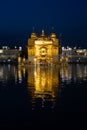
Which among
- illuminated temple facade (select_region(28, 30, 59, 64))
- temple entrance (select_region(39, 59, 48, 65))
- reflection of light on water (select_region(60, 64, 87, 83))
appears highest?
illuminated temple facade (select_region(28, 30, 59, 64))

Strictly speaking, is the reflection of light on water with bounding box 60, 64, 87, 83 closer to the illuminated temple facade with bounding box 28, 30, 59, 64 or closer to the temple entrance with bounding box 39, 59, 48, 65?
the temple entrance with bounding box 39, 59, 48, 65

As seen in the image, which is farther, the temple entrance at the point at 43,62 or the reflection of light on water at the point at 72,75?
the temple entrance at the point at 43,62

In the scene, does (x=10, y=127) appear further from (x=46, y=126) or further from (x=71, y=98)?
(x=71, y=98)

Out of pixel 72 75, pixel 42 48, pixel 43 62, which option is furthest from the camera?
pixel 42 48

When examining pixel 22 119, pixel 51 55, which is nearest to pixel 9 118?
pixel 22 119

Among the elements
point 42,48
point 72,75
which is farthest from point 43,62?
point 72,75

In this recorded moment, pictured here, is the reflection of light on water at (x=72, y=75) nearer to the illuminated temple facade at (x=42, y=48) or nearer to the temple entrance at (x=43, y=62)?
the temple entrance at (x=43, y=62)

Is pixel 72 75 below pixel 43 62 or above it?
below

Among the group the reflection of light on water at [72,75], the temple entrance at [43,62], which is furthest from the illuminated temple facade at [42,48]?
the reflection of light on water at [72,75]

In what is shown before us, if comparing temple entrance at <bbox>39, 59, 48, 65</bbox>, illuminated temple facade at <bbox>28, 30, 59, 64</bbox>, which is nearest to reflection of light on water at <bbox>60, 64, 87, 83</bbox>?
temple entrance at <bbox>39, 59, 48, 65</bbox>

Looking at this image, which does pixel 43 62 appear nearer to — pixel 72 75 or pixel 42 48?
pixel 42 48

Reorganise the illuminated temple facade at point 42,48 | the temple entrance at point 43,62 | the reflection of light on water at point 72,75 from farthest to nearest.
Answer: the illuminated temple facade at point 42,48, the temple entrance at point 43,62, the reflection of light on water at point 72,75

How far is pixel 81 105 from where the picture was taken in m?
14.7

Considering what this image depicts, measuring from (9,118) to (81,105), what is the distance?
11.6 ft
